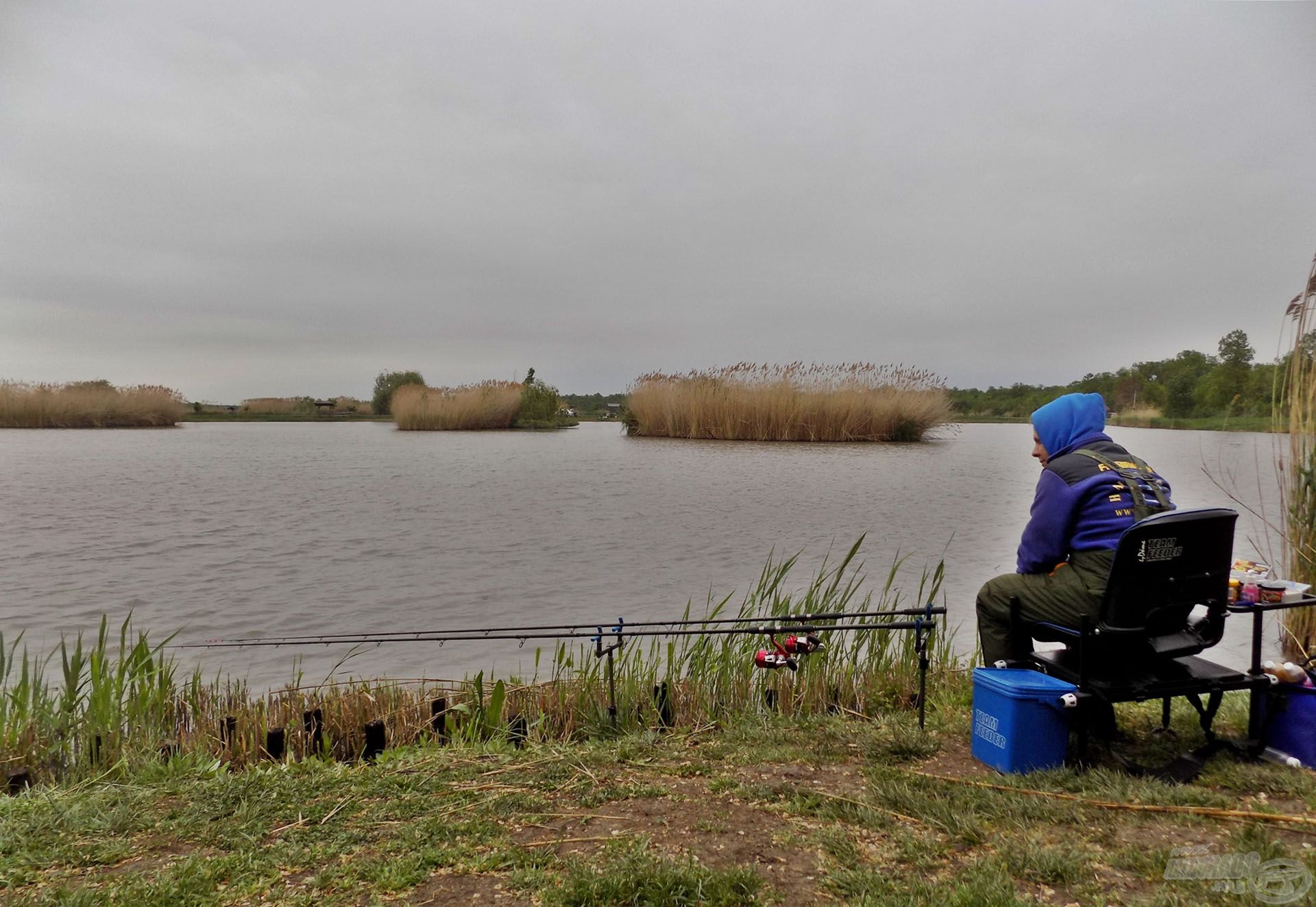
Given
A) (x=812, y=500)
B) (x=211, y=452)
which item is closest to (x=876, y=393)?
(x=812, y=500)

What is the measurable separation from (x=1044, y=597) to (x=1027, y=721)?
560 millimetres

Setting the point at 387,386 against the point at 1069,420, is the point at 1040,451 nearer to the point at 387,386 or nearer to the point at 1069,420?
the point at 1069,420

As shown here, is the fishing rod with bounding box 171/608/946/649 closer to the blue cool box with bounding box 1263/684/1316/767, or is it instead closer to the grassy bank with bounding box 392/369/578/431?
the blue cool box with bounding box 1263/684/1316/767

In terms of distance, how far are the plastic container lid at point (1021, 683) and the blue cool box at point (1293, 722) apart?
3.17ft

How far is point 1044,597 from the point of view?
3447 mm

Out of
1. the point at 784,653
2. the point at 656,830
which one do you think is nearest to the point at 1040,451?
the point at 784,653

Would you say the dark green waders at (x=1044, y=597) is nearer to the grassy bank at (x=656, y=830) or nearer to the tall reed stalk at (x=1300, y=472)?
the grassy bank at (x=656, y=830)

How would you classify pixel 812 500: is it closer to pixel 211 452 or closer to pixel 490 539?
pixel 490 539

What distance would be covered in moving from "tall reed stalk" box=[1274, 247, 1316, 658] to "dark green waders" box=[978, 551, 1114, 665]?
2915 mm

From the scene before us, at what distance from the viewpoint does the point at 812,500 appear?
1445cm

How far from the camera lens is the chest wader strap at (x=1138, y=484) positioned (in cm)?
332

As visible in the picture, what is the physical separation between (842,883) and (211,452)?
29.8 meters

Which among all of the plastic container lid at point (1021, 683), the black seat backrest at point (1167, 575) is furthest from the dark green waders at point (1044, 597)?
the plastic container lid at point (1021, 683)

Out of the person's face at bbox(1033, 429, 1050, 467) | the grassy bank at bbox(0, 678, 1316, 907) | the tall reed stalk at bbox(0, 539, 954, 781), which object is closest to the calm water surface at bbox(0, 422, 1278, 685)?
the tall reed stalk at bbox(0, 539, 954, 781)
